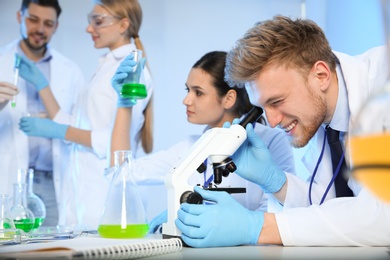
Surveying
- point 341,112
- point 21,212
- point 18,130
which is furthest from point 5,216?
point 18,130

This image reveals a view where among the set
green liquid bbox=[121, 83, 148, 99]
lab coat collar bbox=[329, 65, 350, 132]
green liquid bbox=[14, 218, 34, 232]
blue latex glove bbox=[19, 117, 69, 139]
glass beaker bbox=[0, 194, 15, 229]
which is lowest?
green liquid bbox=[14, 218, 34, 232]

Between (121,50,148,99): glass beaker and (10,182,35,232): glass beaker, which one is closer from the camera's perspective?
(10,182,35,232): glass beaker

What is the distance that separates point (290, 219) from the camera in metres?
1.33

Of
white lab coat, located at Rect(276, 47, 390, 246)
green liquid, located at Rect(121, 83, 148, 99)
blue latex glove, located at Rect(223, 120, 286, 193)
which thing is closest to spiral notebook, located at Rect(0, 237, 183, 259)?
white lab coat, located at Rect(276, 47, 390, 246)

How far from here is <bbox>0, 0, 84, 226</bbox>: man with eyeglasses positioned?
3354mm

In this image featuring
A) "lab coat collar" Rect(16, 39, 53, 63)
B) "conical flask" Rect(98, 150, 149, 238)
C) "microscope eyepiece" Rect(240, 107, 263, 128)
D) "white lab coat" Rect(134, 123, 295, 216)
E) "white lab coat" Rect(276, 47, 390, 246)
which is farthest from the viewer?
"lab coat collar" Rect(16, 39, 53, 63)

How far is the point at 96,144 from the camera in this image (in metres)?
2.86

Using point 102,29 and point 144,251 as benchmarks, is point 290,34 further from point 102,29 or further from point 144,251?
point 102,29

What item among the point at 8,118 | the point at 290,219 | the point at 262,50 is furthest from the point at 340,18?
the point at 8,118

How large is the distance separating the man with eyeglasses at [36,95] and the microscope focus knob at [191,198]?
203 centimetres

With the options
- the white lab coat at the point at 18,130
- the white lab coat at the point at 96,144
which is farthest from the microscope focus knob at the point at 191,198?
the white lab coat at the point at 18,130

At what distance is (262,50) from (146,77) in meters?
1.28

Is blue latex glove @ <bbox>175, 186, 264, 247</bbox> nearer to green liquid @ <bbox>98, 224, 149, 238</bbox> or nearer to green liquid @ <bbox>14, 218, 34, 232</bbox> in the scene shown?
green liquid @ <bbox>98, 224, 149, 238</bbox>

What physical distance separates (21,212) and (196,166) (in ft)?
2.45
